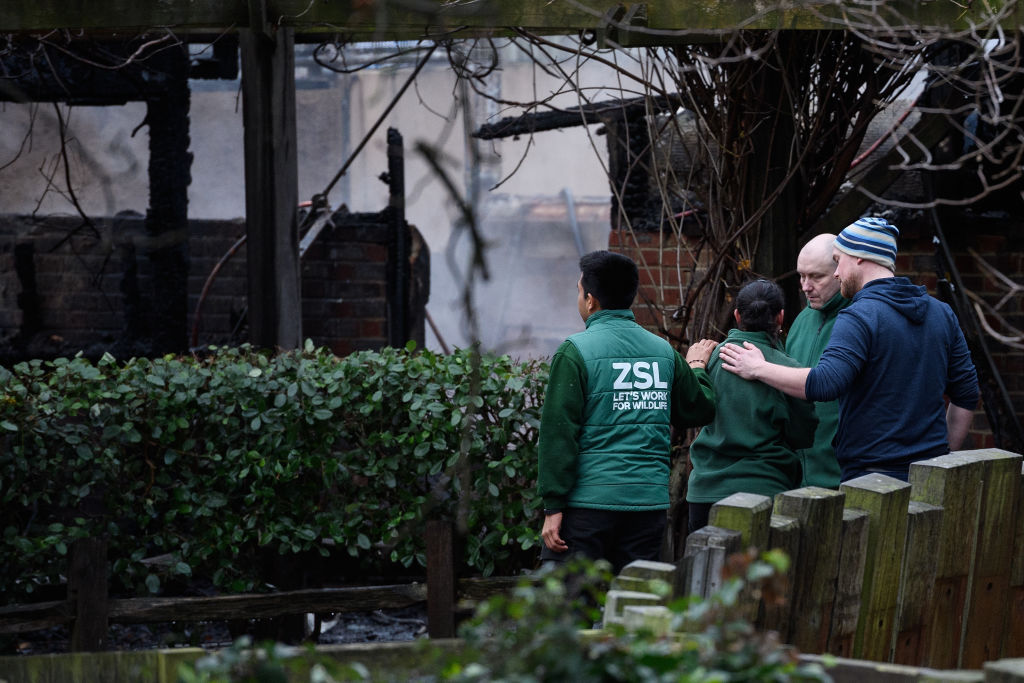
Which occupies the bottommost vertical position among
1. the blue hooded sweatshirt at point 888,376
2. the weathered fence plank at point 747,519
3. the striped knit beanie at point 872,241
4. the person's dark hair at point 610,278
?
the weathered fence plank at point 747,519

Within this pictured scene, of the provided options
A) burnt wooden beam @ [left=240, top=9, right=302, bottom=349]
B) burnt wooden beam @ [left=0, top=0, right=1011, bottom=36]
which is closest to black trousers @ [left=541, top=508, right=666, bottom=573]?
burnt wooden beam @ [left=0, top=0, right=1011, bottom=36]

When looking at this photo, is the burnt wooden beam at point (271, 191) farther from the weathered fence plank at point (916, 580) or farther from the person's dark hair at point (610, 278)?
the weathered fence plank at point (916, 580)

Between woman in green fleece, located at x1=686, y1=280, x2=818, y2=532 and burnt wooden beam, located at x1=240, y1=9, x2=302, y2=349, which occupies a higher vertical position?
burnt wooden beam, located at x1=240, y1=9, x2=302, y2=349

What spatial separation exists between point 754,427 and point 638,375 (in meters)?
0.43

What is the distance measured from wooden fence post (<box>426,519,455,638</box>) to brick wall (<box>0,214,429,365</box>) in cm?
327

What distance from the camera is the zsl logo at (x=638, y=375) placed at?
145 inches

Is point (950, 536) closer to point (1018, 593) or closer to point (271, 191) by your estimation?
point (1018, 593)

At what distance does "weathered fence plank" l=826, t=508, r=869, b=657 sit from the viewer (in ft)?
8.46

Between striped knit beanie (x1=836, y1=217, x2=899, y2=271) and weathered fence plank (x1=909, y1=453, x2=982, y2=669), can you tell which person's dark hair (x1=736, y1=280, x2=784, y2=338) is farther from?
weathered fence plank (x1=909, y1=453, x2=982, y2=669)

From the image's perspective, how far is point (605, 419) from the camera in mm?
3676

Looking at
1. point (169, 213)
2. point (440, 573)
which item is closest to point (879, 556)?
point (440, 573)

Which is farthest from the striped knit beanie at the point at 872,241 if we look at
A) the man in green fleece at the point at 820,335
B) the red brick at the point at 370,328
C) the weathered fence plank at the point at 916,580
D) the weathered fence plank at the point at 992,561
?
the red brick at the point at 370,328

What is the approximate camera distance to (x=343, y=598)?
466 centimetres

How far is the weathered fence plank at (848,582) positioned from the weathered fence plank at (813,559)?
0.03 metres
